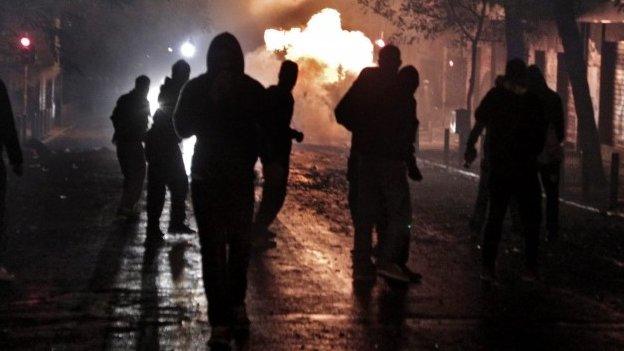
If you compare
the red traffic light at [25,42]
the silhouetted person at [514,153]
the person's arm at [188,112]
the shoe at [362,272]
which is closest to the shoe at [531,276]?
the silhouetted person at [514,153]

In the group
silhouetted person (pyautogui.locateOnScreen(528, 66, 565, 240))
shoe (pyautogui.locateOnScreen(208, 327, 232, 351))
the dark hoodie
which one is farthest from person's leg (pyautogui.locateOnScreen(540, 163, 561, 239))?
shoe (pyautogui.locateOnScreen(208, 327, 232, 351))

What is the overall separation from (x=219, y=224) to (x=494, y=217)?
3.13 m

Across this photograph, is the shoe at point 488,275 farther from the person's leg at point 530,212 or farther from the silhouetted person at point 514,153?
the person's leg at point 530,212

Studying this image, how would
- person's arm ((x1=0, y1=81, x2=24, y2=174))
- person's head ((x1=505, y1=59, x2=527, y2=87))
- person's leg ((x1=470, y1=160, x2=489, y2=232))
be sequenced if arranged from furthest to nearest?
1. person's leg ((x1=470, y1=160, x2=489, y2=232))
2. person's head ((x1=505, y1=59, x2=527, y2=87))
3. person's arm ((x1=0, y1=81, x2=24, y2=174))

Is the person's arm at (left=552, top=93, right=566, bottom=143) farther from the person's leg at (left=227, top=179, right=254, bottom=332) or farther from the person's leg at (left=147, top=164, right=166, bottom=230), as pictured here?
the person's leg at (left=227, top=179, right=254, bottom=332)

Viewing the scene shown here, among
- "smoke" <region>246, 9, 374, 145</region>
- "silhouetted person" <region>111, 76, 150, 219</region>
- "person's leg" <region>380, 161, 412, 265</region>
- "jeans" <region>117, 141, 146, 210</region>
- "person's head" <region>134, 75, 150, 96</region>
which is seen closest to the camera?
"person's leg" <region>380, 161, 412, 265</region>

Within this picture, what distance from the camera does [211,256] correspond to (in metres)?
7.55

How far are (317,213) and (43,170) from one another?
370 inches

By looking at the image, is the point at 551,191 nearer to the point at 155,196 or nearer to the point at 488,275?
the point at 488,275

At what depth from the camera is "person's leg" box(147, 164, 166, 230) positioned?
1234cm

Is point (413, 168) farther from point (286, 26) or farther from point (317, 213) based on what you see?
point (286, 26)

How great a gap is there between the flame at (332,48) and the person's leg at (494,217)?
3106 centimetres

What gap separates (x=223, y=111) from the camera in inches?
297

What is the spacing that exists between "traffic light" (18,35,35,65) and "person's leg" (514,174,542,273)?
24.7 m
